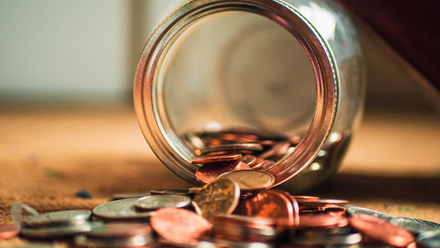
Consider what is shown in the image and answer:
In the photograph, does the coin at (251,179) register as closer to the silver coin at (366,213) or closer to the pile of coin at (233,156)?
the pile of coin at (233,156)

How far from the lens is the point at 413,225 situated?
2.16 feet

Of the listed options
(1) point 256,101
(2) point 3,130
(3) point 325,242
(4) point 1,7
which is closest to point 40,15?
(4) point 1,7

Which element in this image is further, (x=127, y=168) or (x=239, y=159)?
(x=127, y=168)

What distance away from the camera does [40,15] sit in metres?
3.95

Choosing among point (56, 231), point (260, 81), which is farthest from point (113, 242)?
point (260, 81)

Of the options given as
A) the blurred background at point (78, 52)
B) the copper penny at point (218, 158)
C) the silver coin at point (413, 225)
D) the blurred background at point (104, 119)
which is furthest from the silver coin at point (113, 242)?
the blurred background at point (78, 52)

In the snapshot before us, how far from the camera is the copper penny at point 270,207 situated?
1.99 feet

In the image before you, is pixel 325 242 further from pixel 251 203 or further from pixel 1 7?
pixel 1 7

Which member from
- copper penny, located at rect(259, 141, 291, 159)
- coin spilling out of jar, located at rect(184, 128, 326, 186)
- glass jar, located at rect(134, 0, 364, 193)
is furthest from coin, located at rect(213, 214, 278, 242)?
copper penny, located at rect(259, 141, 291, 159)

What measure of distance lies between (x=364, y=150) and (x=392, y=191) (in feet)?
2.38

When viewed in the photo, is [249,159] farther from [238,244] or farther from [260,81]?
[260,81]

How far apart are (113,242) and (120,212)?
122 mm

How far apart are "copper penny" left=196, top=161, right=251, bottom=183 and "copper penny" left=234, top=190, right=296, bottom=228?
11 centimetres

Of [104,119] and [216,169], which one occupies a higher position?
[104,119]
